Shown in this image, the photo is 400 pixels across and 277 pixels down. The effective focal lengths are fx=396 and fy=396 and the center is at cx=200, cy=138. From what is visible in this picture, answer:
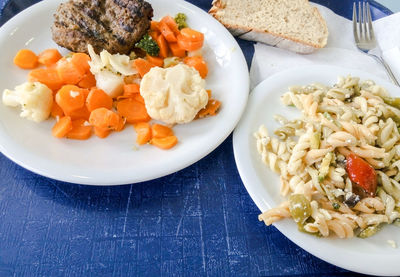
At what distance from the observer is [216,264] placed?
2.10 meters

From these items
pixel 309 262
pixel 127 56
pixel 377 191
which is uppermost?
pixel 127 56

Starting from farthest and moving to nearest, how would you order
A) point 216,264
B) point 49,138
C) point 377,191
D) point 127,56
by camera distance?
1. point 127,56
2. point 49,138
3. point 377,191
4. point 216,264

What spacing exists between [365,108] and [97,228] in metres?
1.82

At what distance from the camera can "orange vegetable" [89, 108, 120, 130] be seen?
243 cm

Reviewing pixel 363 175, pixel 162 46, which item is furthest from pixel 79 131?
pixel 363 175

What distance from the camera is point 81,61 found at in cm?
261

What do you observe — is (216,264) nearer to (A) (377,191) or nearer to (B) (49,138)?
(A) (377,191)

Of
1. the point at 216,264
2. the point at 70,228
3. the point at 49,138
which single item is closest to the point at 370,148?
the point at 216,264

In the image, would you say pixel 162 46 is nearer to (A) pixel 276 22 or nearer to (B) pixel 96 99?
(B) pixel 96 99

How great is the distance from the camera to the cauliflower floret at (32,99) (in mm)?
2383

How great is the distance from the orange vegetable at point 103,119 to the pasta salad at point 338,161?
2.98 feet

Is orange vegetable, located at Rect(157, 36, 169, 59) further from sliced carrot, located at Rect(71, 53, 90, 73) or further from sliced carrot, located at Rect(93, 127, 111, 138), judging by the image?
sliced carrot, located at Rect(93, 127, 111, 138)

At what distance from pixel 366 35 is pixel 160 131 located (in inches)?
80.1

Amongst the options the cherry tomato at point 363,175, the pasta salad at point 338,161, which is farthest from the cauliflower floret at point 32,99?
the cherry tomato at point 363,175
